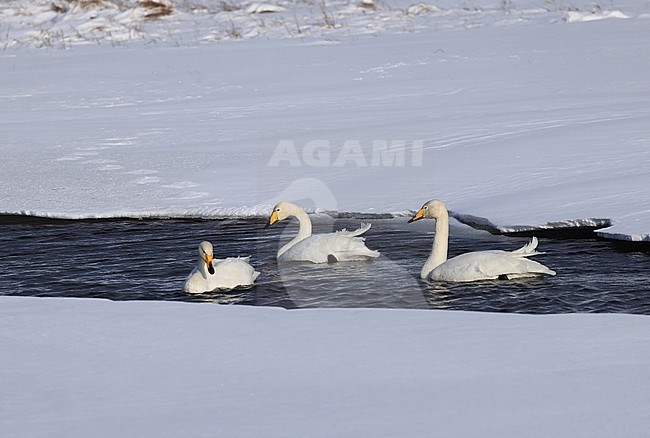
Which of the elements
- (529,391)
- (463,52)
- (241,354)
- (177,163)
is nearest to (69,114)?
(177,163)

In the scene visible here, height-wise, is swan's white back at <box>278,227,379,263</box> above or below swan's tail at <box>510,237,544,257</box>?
A: above

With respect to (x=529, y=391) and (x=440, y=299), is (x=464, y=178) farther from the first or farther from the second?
(x=529, y=391)

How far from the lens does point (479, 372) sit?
4.53 metres

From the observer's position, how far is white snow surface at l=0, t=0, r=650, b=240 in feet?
31.8

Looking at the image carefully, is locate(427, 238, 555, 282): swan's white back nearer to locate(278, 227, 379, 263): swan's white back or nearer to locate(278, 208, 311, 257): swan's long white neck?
locate(278, 227, 379, 263): swan's white back

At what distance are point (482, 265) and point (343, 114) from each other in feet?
21.4

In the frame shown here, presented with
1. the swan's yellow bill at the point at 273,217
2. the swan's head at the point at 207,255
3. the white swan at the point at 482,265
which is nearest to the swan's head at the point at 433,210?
the white swan at the point at 482,265

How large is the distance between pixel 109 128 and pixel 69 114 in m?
1.38

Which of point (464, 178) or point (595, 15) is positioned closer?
point (464, 178)

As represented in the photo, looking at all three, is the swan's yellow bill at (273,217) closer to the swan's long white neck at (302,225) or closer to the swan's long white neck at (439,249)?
the swan's long white neck at (302,225)

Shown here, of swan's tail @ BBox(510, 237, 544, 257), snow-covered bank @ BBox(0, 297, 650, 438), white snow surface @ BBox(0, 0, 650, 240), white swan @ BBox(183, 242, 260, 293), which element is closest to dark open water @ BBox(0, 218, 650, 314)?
white swan @ BBox(183, 242, 260, 293)

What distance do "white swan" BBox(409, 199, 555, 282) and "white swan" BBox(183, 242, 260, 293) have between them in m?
1.31

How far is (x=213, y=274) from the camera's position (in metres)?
7.37

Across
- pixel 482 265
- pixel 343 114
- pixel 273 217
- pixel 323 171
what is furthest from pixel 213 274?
pixel 343 114
